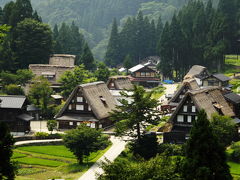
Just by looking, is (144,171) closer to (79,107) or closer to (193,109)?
(193,109)

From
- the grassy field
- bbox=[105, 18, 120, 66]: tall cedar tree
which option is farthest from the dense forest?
the grassy field

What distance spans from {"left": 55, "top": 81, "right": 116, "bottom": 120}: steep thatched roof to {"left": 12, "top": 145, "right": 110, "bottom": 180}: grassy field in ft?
29.3

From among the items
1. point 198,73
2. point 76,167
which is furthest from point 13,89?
point 198,73

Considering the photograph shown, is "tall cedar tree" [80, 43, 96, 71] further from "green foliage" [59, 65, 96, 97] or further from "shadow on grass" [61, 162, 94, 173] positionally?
"shadow on grass" [61, 162, 94, 173]

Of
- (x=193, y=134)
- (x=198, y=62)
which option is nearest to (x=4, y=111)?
(x=193, y=134)

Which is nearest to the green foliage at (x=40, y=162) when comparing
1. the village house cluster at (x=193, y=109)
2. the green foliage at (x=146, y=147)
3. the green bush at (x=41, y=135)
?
the green bush at (x=41, y=135)

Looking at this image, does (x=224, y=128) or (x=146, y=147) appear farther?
(x=224, y=128)

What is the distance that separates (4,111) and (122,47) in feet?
238

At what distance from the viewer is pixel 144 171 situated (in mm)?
31797

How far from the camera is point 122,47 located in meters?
132

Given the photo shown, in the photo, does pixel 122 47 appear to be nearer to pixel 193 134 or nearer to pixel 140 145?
pixel 140 145

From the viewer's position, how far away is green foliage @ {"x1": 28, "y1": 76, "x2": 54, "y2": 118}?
70625 millimetres

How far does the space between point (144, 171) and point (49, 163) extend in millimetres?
20299

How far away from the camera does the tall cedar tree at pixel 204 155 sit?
31.7m
